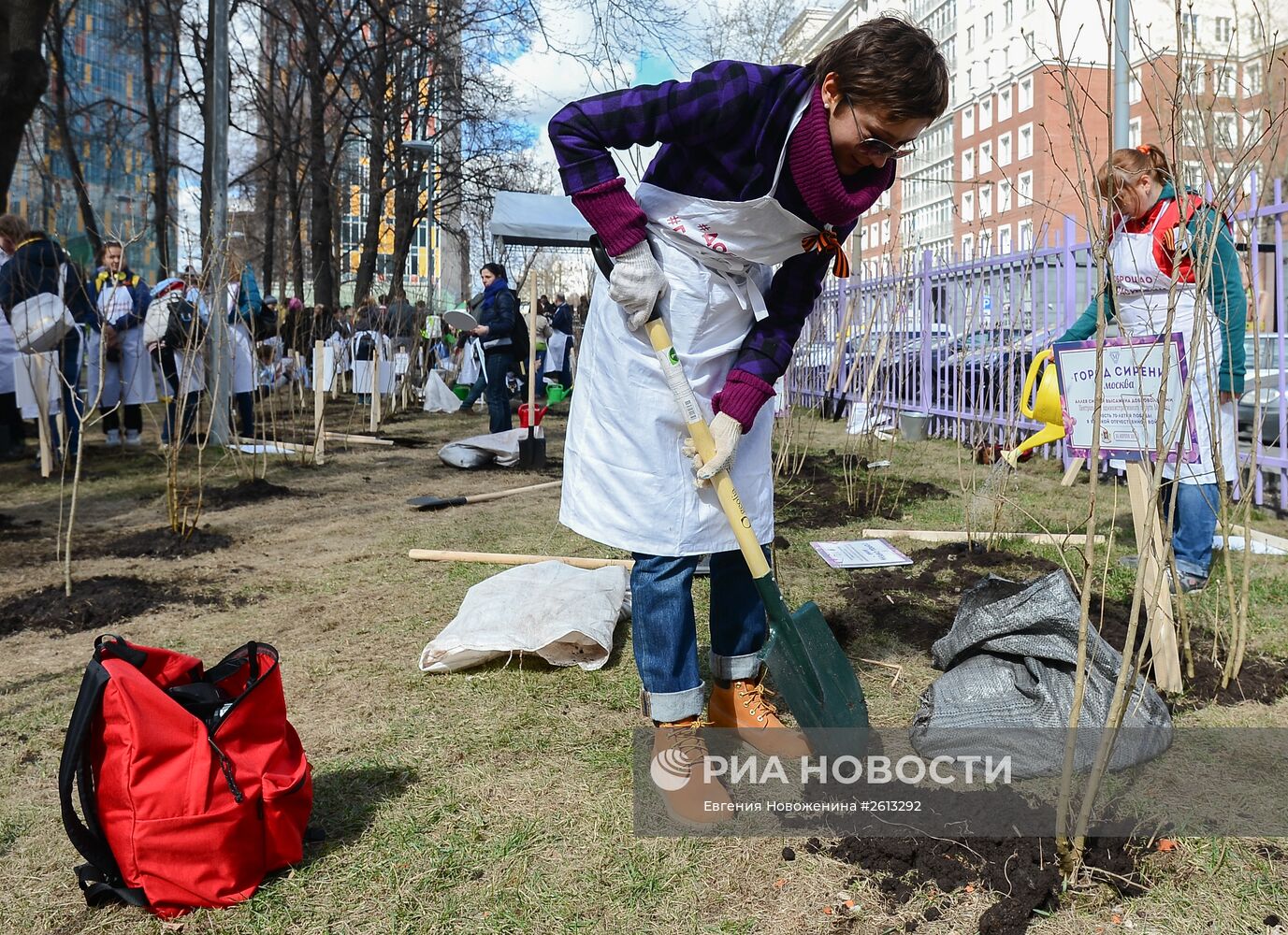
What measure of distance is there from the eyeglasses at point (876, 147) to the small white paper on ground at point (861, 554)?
2532 millimetres

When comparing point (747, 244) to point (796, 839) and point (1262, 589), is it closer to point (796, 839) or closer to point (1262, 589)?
point (796, 839)

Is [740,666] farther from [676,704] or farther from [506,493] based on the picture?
[506,493]

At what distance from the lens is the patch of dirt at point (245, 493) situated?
6.31 meters

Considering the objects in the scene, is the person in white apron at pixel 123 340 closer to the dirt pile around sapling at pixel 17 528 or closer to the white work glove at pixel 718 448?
the dirt pile around sapling at pixel 17 528

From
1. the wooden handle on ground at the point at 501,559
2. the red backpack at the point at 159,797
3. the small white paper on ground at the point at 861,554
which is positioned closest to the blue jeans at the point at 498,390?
the wooden handle on ground at the point at 501,559

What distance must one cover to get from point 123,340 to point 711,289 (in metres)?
7.72

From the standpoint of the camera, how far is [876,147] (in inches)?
75.2

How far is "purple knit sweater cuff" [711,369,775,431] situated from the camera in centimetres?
207

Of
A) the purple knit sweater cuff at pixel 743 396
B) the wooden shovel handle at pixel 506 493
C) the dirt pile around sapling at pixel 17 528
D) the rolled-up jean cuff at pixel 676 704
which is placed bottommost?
the rolled-up jean cuff at pixel 676 704

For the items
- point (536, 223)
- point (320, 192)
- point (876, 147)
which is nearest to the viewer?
point (876, 147)

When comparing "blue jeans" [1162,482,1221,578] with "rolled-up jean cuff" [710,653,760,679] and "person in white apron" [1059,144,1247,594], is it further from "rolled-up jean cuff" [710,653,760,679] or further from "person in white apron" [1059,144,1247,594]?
"rolled-up jean cuff" [710,653,760,679]

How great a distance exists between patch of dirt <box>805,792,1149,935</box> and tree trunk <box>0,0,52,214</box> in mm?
9050

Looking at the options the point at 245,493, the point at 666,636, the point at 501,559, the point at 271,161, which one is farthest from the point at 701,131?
the point at 271,161

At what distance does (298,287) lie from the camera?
20172 millimetres
